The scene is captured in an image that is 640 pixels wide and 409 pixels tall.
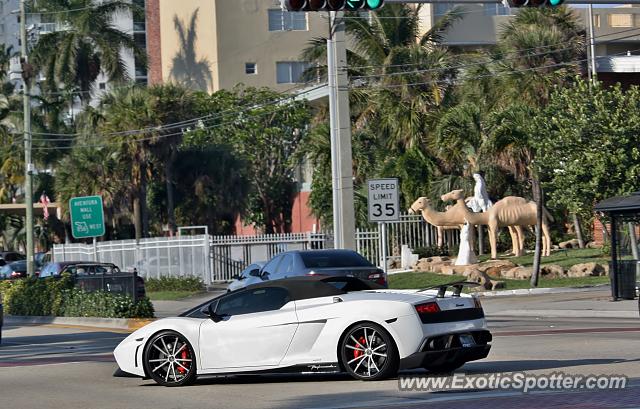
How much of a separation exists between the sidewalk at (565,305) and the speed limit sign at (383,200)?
3630 millimetres

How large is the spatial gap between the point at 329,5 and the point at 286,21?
5481 centimetres

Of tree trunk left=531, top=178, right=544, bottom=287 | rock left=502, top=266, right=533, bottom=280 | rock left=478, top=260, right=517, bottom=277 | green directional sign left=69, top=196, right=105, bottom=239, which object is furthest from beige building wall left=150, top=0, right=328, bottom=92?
tree trunk left=531, top=178, right=544, bottom=287

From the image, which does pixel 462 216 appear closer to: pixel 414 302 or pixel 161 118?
pixel 161 118

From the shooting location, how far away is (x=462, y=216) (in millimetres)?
40062

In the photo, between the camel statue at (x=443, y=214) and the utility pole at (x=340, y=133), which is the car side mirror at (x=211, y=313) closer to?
the utility pole at (x=340, y=133)

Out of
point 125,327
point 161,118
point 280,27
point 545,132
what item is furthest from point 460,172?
point 280,27

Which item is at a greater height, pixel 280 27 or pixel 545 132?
pixel 280 27

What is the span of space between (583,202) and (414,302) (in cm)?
2203

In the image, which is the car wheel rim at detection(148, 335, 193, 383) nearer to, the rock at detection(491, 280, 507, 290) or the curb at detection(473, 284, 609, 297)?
the curb at detection(473, 284, 609, 297)

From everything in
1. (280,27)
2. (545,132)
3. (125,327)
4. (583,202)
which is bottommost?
(125,327)

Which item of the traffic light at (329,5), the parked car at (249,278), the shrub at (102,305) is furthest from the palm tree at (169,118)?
the traffic light at (329,5)

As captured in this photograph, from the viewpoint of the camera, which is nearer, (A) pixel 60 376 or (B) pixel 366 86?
(A) pixel 60 376

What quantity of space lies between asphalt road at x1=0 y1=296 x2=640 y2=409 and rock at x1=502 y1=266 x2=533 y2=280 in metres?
14.6

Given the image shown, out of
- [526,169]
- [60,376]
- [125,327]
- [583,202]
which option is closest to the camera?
[60,376]
